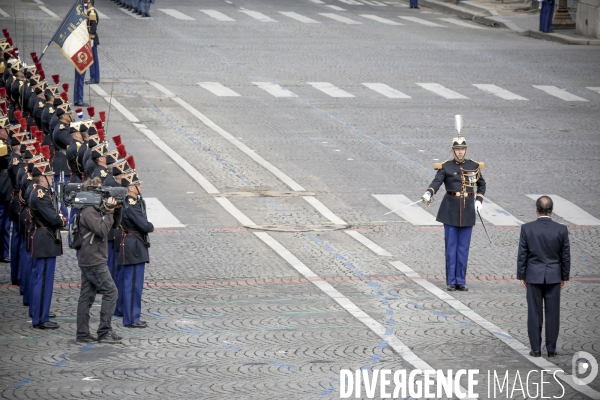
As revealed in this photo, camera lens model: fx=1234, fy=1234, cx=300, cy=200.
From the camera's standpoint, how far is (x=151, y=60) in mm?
35312

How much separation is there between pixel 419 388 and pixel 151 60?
80.5ft

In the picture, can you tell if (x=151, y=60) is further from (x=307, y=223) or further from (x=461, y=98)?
(x=307, y=223)

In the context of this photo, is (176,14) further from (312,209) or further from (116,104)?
(312,209)

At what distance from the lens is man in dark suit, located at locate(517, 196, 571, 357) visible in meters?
13.4

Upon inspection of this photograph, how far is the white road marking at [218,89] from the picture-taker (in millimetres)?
30641

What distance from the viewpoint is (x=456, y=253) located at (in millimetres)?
16328

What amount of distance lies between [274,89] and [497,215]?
12096 mm

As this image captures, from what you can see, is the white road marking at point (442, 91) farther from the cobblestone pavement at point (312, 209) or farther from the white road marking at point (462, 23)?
the white road marking at point (462, 23)

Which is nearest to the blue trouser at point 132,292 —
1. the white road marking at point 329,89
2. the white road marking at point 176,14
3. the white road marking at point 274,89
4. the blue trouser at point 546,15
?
the white road marking at point 274,89

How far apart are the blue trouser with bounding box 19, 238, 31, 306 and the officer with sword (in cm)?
520

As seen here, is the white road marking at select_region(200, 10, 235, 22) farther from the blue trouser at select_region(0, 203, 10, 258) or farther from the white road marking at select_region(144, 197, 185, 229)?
the blue trouser at select_region(0, 203, 10, 258)

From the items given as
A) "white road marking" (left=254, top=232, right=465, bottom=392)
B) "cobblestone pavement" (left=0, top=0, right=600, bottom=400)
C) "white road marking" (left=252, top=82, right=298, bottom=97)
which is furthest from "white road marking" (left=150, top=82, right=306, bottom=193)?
"white road marking" (left=254, top=232, right=465, bottom=392)

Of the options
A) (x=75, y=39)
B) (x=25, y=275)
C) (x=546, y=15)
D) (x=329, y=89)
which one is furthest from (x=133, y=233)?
(x=546, y=15)

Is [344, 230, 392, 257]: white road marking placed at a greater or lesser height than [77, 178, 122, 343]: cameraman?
lesser
